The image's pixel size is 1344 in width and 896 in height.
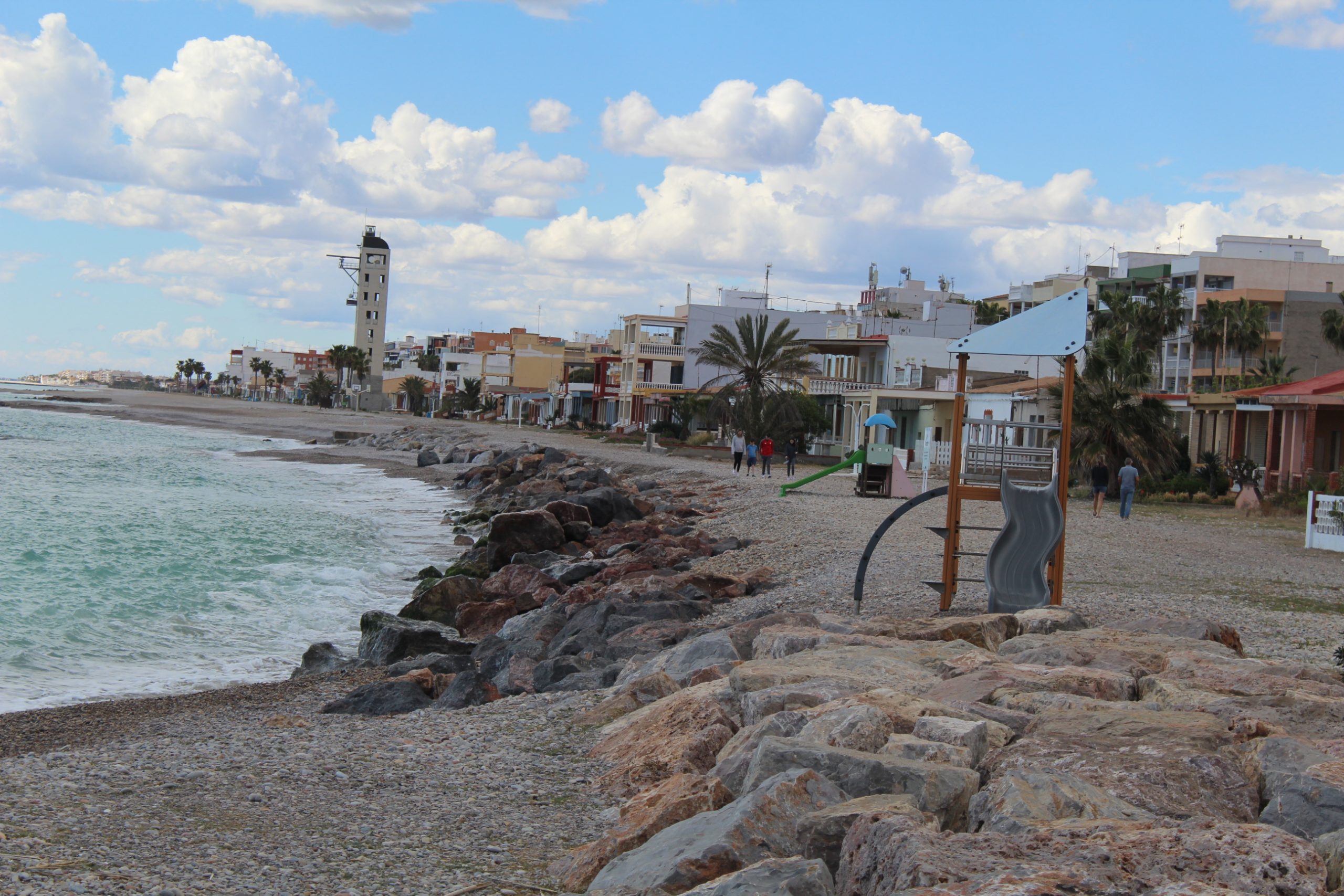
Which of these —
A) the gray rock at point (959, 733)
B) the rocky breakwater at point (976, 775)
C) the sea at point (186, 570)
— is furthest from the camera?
the sea at point (186, 570)

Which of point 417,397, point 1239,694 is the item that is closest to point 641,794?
point 1239,694

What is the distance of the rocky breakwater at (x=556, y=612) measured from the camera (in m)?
10.0

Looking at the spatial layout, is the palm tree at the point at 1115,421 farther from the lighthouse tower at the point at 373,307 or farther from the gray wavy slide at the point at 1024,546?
the lighthouse tower at the point at 373,307

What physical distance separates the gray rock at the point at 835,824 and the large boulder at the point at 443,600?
11.7 meters

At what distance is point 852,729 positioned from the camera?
5.60 m

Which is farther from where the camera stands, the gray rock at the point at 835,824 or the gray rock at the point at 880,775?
the gray rock at the point at 880,775

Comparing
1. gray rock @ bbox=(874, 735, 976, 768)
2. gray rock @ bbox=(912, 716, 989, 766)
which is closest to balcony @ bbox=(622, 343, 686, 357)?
gray rock @ bbox=(912, 716, 989, 766)

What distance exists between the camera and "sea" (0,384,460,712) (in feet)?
45.5

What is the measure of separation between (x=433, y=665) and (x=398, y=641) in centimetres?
112

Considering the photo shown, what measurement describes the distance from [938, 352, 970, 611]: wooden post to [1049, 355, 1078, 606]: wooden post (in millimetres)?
839

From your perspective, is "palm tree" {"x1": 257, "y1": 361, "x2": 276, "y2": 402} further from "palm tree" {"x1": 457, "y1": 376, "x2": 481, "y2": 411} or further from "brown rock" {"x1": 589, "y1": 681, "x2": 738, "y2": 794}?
"brown rock" {"x1": 589, "y1": 681, "x2": 738, "y2": 794}

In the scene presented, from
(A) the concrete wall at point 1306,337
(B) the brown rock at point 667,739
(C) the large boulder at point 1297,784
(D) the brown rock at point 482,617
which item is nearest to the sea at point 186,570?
(D) the brown rock at point 482,617

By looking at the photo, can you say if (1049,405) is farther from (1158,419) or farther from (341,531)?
(341,531)

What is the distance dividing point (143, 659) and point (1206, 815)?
12841 millimetres
